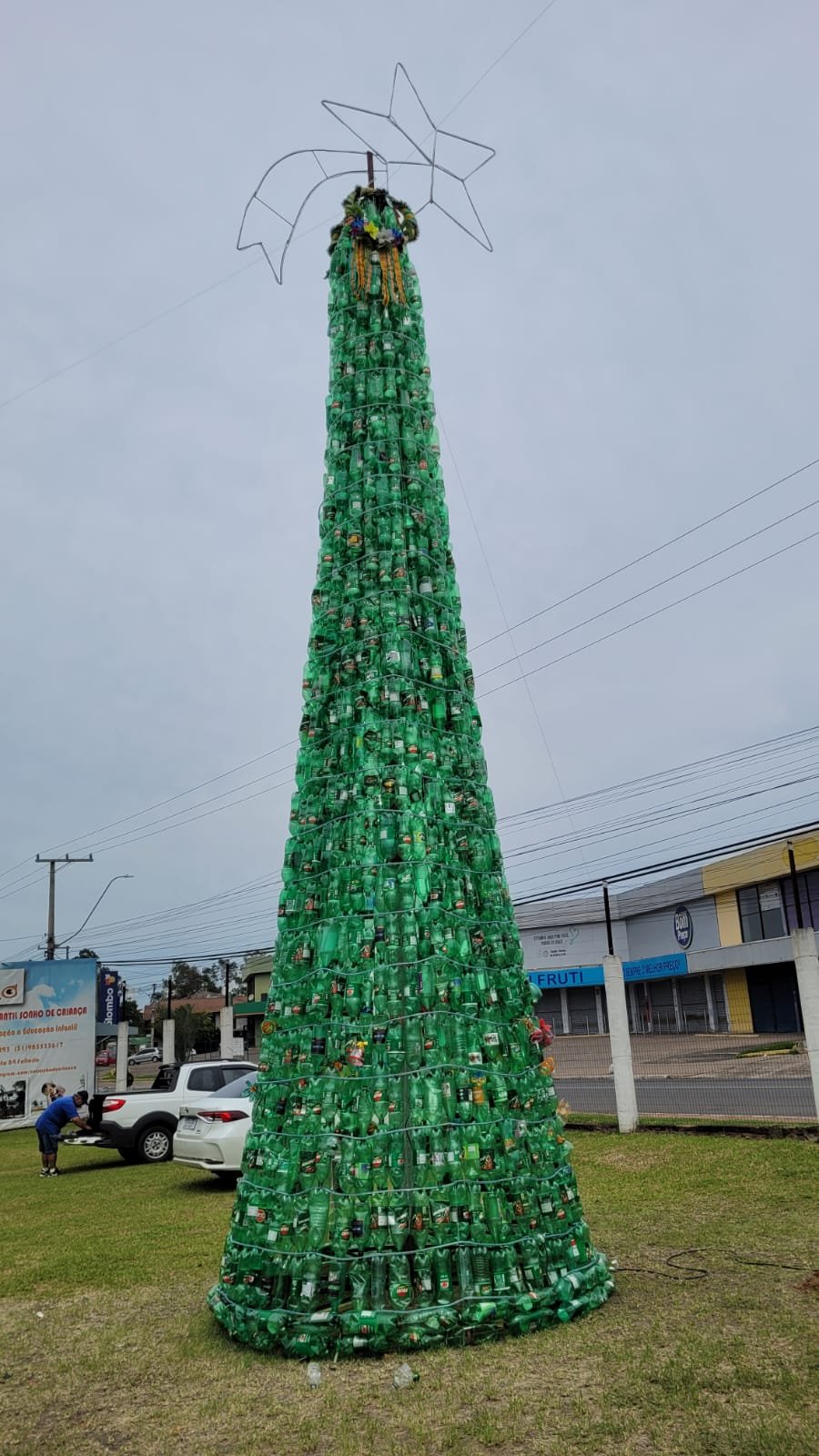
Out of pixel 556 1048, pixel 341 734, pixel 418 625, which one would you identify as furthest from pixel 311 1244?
pixel 556 1048

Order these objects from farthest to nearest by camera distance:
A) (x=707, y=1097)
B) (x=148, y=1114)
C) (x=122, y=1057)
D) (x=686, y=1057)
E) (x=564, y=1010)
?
(x=564, y=1010) → (x=686, y=1057) → (x=122, y=1057) → (x=707, y=1097) → (x=148, y=1114)

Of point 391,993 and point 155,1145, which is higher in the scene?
point 391,993

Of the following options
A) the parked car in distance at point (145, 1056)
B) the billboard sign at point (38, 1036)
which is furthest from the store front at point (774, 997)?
the parked car in distance at point (145, 1056)

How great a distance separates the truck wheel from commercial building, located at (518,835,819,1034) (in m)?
17.3

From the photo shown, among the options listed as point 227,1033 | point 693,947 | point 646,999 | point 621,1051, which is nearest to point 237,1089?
point 621,1051

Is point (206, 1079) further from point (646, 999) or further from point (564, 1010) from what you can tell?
point (564, 1010)

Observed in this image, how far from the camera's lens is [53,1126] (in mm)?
14008

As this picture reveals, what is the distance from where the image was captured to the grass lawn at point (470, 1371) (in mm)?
3838

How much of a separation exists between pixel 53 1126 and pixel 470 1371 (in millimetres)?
11245

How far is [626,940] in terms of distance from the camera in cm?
4128

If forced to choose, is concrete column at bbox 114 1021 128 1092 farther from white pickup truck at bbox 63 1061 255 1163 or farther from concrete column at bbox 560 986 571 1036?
concrete column at bbox 560 986 571 1036

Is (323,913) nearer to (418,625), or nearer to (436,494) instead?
(418,625)

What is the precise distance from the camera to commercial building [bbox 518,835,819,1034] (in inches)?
1292

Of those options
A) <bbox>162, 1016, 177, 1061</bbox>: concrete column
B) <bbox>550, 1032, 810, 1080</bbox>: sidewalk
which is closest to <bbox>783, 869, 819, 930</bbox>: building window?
<bbox>550, 1032, 810, 1080</bbox>: sidewalk
